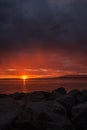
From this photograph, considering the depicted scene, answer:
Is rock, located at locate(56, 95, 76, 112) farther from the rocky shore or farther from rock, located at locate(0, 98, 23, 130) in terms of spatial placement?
rock, located at locate(0, 98, 23, 130)

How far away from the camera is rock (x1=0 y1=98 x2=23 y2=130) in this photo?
11.6 meters

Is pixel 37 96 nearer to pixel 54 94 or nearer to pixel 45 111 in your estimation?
pixel 54 94

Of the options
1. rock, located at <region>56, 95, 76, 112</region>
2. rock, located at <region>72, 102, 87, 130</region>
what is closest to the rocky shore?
rock, located at <region>72, 102, 87, 130</region>

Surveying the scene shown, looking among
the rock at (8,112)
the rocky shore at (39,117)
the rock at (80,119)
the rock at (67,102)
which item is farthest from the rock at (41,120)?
the rock at (67,102)

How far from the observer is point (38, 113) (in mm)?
12000

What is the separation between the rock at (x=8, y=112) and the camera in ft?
38.1

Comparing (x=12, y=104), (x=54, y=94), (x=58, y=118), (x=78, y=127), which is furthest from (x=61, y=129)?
(x=54, y=94)

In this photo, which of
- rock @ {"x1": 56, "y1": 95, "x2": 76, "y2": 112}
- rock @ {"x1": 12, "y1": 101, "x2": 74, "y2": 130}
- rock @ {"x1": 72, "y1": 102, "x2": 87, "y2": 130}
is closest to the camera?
rock @ {"x1": 12, "y1": 101, "x2": 74, "y2": 130}

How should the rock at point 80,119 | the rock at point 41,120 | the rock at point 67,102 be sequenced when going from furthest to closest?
the rock at point 67,102, the rock at point 80,119, the rock at point 41,120

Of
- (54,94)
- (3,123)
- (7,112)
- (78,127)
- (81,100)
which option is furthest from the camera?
(54,94)

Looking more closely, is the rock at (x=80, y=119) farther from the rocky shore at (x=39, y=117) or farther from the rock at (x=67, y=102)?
A: the rock at (x=67, y=102)

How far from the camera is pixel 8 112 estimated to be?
1248cm

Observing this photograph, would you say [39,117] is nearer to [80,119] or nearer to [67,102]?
[80,119]

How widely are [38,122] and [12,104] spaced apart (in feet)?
7.92
